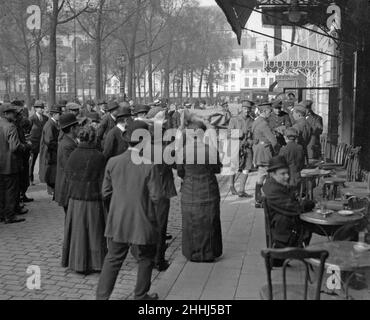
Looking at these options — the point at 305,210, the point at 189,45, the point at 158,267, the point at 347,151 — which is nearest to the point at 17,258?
the point at 158,267

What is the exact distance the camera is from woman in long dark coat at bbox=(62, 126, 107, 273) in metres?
5.93

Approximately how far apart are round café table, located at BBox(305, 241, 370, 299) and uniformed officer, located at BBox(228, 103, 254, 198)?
6113mm

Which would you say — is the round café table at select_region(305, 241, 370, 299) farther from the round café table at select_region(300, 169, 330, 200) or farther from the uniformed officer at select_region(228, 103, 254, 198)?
the uniformed officer at select_region(228, 103, 254, 198)

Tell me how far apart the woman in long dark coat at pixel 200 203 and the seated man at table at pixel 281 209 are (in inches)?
37.4

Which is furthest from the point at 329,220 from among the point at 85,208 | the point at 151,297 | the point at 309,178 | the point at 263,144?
the point at 263,144

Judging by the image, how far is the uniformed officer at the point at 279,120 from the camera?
11858 mm

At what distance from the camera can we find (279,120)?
13125 mm

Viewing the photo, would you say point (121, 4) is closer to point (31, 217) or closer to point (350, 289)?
point (31, 217)

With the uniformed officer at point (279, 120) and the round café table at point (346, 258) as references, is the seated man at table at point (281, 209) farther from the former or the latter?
the uniformed officer at point (279, 120)

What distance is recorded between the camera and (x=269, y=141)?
9586 millimetres

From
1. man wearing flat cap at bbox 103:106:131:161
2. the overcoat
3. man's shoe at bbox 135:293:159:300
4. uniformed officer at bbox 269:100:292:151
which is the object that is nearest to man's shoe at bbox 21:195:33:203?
man wearing flat cap at bbox 103:106:131:161

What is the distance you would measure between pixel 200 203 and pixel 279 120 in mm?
7205

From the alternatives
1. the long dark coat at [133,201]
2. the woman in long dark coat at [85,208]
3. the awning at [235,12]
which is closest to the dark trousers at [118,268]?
the long dark coat at [133,201]

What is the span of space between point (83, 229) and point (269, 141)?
457 cm
